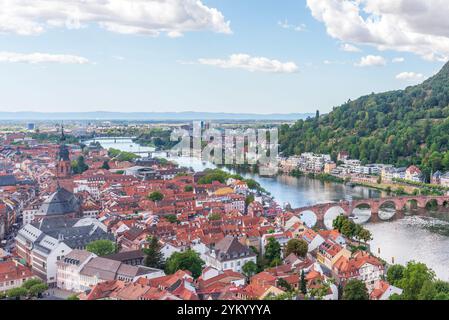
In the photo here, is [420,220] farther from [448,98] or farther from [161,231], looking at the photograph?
[448,98]

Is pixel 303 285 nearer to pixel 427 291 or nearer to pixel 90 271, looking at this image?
pixel 427 291

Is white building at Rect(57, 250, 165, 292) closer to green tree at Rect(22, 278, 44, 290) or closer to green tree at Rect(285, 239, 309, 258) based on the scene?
green tree at Rect(22, 278, 44, 290)

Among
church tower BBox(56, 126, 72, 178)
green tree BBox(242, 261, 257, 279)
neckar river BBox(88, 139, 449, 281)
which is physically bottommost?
neckar river BBox(88, 139, 449, 281)

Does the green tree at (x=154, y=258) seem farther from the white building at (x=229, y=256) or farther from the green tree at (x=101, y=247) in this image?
the white building at (x=229, y=256)

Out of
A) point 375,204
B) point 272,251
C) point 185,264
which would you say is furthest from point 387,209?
point 185,264

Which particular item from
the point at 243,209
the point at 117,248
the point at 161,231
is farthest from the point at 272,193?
the point at 117,248

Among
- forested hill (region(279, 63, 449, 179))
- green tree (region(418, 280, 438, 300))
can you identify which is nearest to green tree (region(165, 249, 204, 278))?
green tree (region(418, 280, 438, 300))
